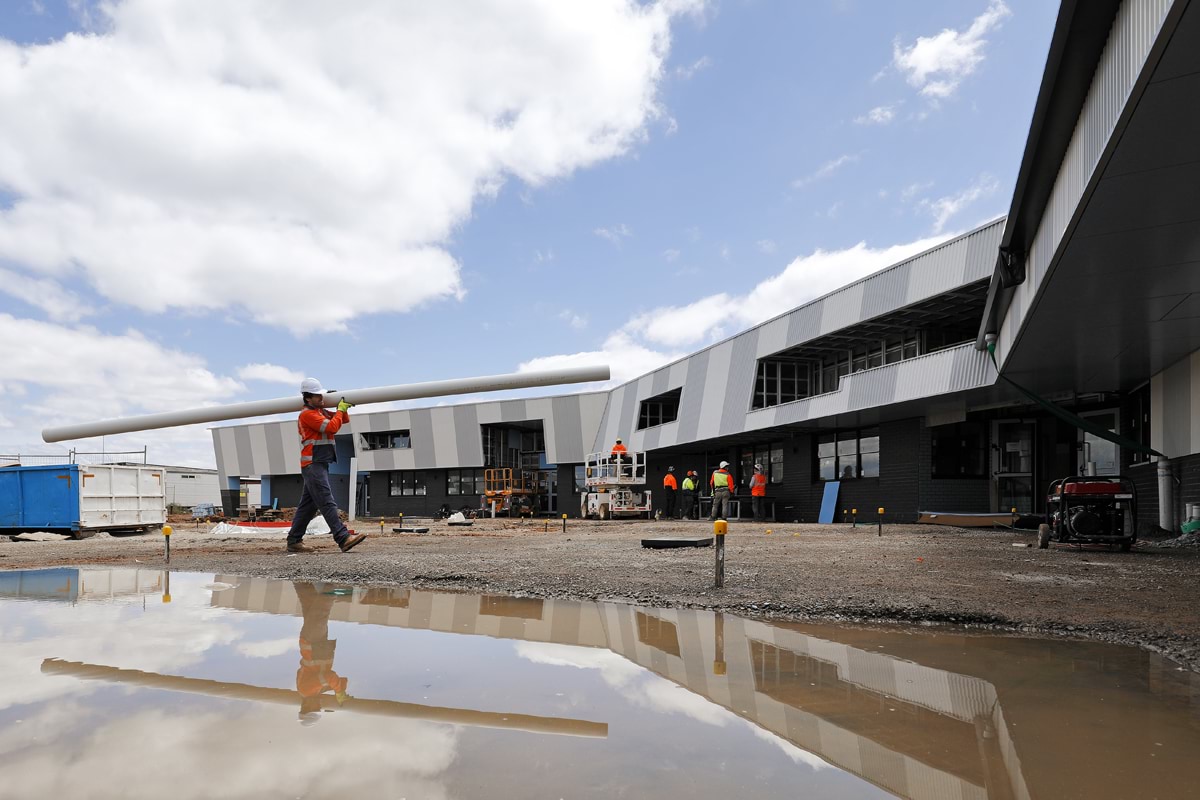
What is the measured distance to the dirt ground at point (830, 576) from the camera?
19.3 feet

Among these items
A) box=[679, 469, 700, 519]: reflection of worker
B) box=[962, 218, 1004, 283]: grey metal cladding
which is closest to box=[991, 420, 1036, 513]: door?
box=[962, 218, 1004, 283]: grey metal cladding

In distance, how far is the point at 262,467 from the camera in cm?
5053

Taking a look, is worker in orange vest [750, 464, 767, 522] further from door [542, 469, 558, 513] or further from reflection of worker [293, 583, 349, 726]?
reflection of worker [293, 583, 349, 726]

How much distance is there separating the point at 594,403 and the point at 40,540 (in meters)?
25.2

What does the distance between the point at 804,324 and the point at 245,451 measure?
40289 mm

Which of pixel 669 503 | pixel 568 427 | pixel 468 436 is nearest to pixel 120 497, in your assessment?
pixel 669 503

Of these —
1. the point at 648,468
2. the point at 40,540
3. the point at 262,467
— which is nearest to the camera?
the point at 40,540

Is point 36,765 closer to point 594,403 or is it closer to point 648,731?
point 648,731

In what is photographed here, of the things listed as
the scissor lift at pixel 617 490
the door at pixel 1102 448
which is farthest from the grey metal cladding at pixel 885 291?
the scissor lift at pixel 617 490

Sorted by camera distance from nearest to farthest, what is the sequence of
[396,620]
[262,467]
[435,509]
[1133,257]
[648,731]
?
[648,731] → [396,620] → [1133,257] → [435,509] → [262,467]

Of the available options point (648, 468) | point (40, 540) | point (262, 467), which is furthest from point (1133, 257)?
point (262, 467)

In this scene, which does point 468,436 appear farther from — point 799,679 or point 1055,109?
point 799,679

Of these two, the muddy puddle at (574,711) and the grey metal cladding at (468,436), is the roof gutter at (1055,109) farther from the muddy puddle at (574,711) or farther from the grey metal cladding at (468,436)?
the grey metal cladding at (468,436)

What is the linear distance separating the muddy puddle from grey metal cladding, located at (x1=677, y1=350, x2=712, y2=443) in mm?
24419
